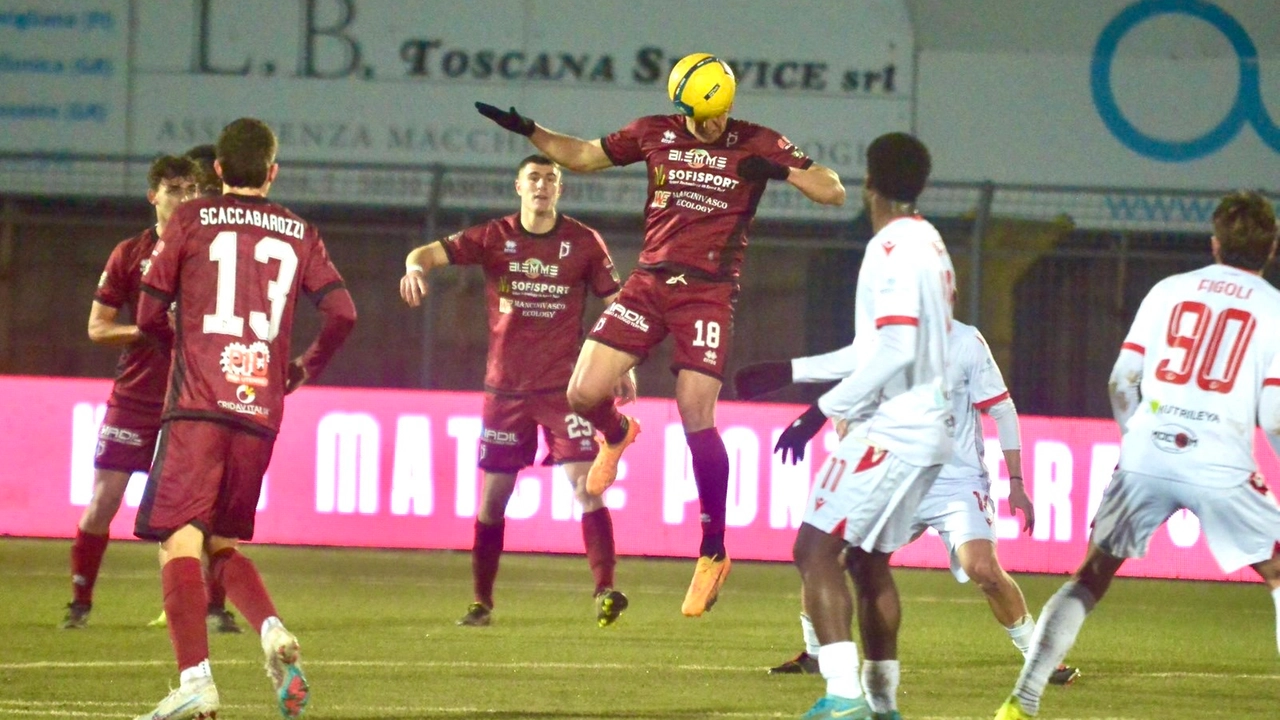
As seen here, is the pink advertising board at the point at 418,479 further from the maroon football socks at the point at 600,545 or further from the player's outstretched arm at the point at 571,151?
the player's outstretched arm at the point at 571,151

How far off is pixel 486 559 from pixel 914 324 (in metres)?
4.60

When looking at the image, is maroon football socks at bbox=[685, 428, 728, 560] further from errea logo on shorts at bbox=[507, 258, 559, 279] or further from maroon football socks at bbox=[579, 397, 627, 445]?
errea logo on shorts at bbox=[507, 258, 559, 279]

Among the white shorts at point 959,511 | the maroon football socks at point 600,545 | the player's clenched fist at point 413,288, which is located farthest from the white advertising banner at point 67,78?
the white shorts at point 959,511

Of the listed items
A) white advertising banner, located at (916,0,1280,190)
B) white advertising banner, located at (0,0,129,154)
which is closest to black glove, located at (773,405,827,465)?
white advertising banner, located at (916,0,1280,190)

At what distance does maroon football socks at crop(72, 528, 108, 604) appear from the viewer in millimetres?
9430

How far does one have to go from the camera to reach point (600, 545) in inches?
399

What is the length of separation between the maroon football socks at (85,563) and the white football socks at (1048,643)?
4.93 metres

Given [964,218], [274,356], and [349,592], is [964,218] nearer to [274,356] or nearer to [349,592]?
[349,592]

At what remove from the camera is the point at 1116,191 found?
48.6ft

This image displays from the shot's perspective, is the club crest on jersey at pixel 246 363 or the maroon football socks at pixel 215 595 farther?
the maroon football socks at pixel 215 595

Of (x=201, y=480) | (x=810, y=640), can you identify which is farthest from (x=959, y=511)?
(x=201, y=480)

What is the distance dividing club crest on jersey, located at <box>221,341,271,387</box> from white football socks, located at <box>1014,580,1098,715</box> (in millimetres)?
2728

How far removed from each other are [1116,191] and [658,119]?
23.7 ft

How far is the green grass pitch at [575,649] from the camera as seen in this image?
7203 mm
